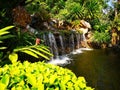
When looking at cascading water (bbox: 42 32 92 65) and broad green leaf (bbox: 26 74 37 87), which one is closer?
broad green leaf (bbox: 26 74 37 87)

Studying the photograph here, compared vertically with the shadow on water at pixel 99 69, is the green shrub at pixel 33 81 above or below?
above

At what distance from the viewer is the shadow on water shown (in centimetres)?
1149

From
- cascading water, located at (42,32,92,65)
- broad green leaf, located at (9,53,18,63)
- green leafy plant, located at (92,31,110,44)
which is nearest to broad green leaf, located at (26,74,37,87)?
broad green leaf, located at (9,53,18,63)

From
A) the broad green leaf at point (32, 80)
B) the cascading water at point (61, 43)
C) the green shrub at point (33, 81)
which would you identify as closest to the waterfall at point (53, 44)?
the cascading water at point (61, 43)

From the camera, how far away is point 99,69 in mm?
14125

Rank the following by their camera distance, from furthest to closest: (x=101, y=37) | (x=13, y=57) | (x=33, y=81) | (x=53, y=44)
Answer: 1. (x=101, y=37)
2. (x=53, y=44)
3. (x=13, y=57)
4. (x=33, y=81)

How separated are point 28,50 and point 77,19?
1996 centimetres

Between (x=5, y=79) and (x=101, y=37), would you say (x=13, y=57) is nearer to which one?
(x=5, y=79)

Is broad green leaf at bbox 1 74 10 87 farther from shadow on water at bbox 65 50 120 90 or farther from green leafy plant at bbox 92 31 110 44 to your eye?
green leafy plant at bbox 92 31 110 44

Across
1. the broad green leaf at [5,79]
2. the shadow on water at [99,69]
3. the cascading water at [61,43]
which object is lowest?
the shadow on water at [99,69]

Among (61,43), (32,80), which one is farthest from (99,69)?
(32,80)

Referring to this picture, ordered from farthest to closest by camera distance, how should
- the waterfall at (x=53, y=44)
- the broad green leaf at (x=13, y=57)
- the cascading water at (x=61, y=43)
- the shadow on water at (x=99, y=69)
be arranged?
the waterfall at (x=53, y=44) < the cascading water at (x=61, y=43) < the shadow on water at (x=99, y=69) < the broad green leaf at (x=13, y=57)

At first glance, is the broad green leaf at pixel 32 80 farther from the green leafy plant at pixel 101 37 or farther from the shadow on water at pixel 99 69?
the green leafy plant at pixel 101 37

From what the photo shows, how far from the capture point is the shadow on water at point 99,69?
11.5m
